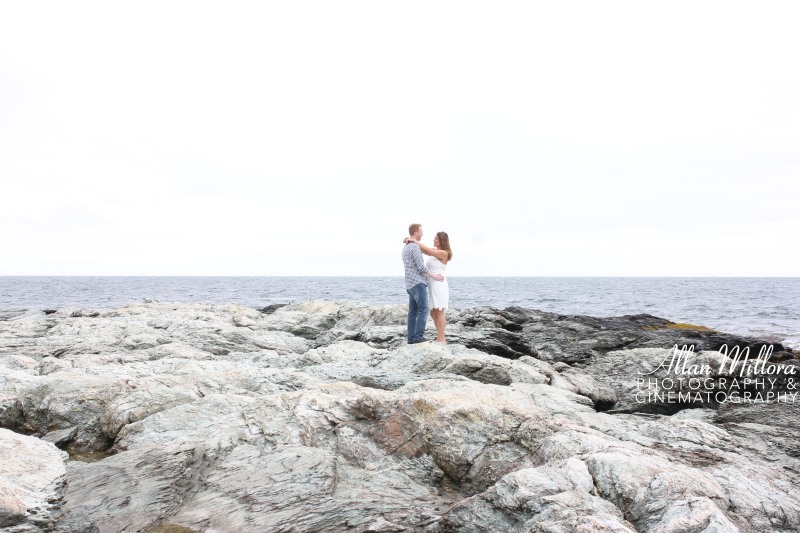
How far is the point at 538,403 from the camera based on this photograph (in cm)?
784

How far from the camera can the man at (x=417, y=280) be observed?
12.0m

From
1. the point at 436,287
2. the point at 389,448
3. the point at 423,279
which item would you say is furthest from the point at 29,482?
the point at 436,287

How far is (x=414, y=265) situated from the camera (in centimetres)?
1202

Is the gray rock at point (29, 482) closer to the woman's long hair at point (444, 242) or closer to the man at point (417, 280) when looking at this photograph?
the man at point (417, 280)

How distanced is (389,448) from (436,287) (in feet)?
21.0

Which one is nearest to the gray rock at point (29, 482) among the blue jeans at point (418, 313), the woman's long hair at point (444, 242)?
the blue jeans at point (418, 313)

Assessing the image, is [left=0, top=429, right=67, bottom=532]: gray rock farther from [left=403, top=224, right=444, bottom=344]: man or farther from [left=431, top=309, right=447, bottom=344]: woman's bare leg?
[left=431, top=309, right=447, bottom=344]: woman's bare leg

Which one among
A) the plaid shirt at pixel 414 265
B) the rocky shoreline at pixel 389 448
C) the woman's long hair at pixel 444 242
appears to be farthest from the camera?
the woman's long hair at pixel 444 242

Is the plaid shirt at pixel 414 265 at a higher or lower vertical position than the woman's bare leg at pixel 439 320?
higher

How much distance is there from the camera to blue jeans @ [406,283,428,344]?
473 inches

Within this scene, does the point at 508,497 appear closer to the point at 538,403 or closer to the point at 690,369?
the point at 538,403

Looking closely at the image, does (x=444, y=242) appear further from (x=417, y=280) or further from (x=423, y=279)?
(x=417, y=280)

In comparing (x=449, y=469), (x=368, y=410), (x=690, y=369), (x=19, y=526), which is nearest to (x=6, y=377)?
(x=19, y=526)

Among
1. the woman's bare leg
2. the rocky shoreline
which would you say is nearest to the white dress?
the woman's bare leg
